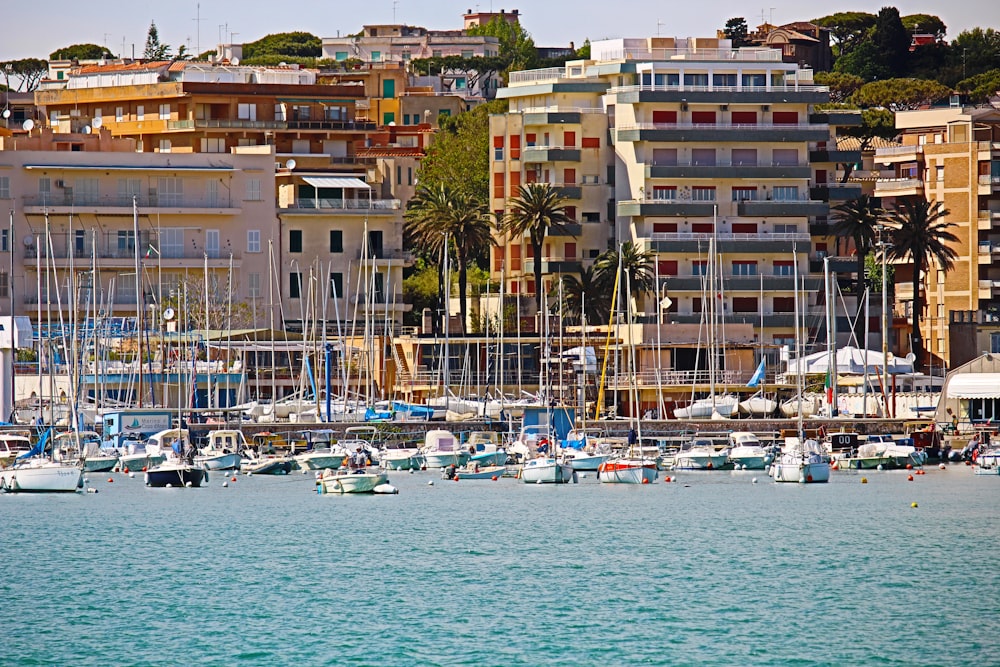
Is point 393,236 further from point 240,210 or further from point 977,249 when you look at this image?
point 977,249

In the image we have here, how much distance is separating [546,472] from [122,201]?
46988 mm

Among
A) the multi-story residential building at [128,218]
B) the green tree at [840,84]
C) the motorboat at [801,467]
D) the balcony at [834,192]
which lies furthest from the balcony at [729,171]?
the green tree at [840,84]

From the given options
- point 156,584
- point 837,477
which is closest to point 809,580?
point 156,584

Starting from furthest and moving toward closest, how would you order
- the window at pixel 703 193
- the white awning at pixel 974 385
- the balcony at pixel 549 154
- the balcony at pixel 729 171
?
the balcony at pixel 549 154 → the window at pixel 703 193 → the balcony at pixel 729 171 → the white awning at pixel 974 385

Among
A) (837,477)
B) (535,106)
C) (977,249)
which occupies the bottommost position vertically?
(837,477)

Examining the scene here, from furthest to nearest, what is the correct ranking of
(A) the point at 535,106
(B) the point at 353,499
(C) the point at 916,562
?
(A) the point at 535,106 → (B) the point at 353,499 → (C) the point at 916,562

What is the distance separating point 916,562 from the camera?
59.2 metres

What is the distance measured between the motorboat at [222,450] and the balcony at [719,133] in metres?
41.0

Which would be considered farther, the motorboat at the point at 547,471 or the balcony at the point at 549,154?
the balcony at the point at 549,154

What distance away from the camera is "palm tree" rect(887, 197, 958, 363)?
397 feet

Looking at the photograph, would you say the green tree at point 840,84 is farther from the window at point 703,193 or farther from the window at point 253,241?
the window at point 253,241

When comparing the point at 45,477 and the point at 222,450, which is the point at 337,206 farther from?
the point at 45,477

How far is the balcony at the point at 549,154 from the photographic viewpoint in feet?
420

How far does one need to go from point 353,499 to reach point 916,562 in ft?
93.4
